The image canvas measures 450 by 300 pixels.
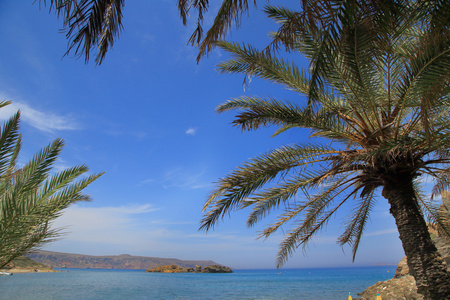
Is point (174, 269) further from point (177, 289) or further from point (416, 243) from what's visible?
point (416, 243)

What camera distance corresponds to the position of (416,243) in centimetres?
539

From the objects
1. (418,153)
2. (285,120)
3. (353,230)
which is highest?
(285,120)

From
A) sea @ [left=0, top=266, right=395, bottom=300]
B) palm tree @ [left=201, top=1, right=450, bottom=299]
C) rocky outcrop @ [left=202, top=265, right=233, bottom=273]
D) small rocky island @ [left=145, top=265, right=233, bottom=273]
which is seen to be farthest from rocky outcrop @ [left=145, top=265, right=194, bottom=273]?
palm tree @ [left=201, top=1, right=450, bottom=299]

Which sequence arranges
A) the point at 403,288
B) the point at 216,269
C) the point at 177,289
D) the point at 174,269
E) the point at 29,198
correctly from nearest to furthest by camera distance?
the point at 29,198 < the point at 403,288 < the point at 177,289 < the point at 216,269 < the point at 174,269

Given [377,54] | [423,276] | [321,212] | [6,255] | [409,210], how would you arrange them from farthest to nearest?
1. [321,212]
2. [409,210]
3. [423,276]
4. [377,54]
5. [6,255]

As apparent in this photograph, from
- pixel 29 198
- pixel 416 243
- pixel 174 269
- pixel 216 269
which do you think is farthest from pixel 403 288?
pixel 174 269

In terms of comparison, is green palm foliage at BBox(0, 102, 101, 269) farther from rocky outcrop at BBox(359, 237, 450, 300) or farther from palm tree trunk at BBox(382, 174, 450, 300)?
rocky outcrop at BBox(359, 237, 450, 300)

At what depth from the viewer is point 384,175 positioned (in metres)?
5.84

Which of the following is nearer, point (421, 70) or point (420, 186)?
point (421, 70)

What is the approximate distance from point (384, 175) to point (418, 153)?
2.63 ft

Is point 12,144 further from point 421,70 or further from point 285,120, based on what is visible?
point 421,70

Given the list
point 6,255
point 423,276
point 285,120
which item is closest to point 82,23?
point 6,255

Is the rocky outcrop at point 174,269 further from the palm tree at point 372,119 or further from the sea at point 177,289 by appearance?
the palm tree at point 372,119

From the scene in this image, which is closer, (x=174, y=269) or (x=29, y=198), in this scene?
(x=29, y=198)
